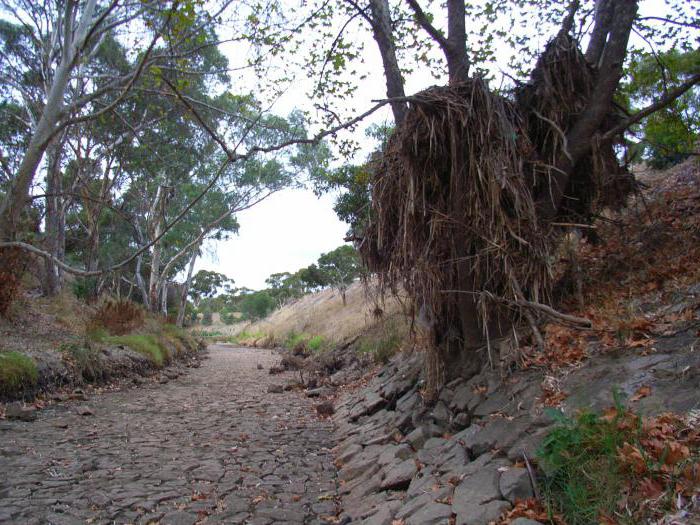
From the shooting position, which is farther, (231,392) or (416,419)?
(231,392)

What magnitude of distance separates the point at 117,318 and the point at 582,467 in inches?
505

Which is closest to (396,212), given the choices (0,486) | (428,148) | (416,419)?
(428,148)

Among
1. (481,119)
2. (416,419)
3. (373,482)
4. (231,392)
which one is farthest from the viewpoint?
(231,392)

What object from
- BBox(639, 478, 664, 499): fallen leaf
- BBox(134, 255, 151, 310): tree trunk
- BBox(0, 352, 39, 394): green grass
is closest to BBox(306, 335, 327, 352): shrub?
BBox(134, 255, 151, 310): tree trunk

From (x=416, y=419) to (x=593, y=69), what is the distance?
169 inches

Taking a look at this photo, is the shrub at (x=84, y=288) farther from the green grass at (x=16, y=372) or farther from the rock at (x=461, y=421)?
the rock at (x=461, y=421)

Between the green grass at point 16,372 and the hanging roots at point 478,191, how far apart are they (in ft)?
16.6

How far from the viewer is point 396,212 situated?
553cm

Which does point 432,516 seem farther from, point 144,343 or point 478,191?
point 144,343

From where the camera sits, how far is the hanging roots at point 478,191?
4688 mm

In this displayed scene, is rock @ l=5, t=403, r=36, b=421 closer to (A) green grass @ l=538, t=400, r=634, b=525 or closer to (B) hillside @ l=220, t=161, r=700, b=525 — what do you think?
(B) hillside @ l=220, t=161, r=700, b=525

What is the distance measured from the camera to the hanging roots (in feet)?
15.4

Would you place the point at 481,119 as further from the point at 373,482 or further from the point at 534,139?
the point at 373,482

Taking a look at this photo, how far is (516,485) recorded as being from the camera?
2834 millimetres
